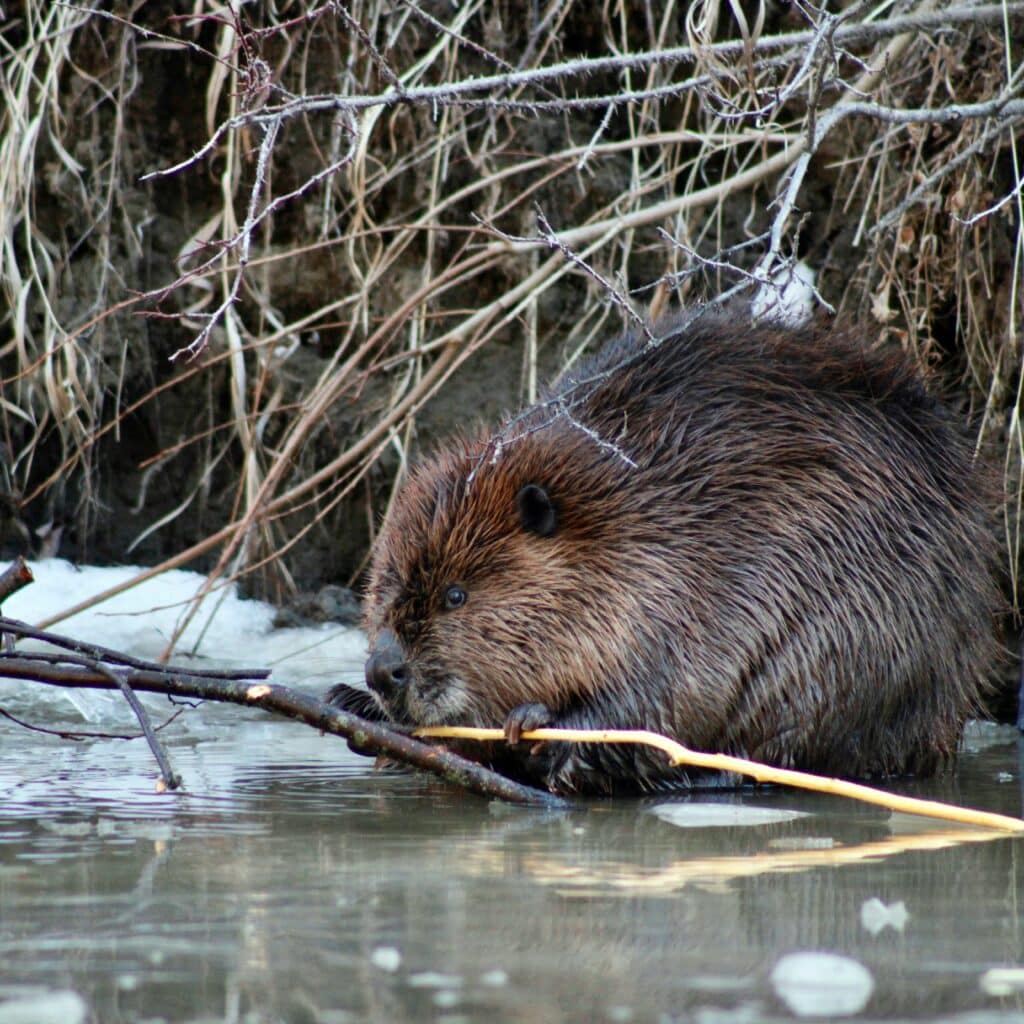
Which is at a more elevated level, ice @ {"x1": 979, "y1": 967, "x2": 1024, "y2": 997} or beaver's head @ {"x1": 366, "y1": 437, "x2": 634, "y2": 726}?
beaver's head @ {"x1": 366, "y1": 437, "x2": 634, "y2": 726}

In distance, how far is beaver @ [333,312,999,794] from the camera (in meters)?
3.26

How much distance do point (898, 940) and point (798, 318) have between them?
2429mm

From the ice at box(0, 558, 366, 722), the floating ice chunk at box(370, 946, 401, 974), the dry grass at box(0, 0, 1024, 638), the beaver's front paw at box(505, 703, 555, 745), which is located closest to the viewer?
the floating ice chunk at box(370, 946, 401, 974)

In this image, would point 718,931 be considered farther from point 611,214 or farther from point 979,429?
point 611,214

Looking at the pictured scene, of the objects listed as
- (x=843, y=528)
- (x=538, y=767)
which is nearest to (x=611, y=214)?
(x=843, y=528)

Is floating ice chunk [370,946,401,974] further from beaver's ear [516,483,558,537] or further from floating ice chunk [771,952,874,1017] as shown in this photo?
beaver's ear [516,483,558,537]

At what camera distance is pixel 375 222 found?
5352mm

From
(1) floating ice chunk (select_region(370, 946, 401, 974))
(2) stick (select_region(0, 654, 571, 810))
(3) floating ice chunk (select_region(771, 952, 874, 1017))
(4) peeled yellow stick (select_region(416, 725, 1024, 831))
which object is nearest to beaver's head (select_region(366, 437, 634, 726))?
(4) peeled yellow stick (select_region(416, 725, 1024, 831))

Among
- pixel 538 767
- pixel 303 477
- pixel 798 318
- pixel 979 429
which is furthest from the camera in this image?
pixel 303 477

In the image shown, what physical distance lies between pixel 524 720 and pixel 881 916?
1340 mm

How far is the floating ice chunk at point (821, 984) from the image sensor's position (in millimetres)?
1524

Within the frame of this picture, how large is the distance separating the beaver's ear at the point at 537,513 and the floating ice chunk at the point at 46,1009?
189cm

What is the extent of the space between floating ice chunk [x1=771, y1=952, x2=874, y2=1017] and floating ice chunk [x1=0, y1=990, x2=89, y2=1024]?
691mm

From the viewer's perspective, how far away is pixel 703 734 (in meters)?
3.30
